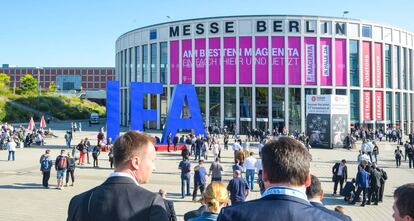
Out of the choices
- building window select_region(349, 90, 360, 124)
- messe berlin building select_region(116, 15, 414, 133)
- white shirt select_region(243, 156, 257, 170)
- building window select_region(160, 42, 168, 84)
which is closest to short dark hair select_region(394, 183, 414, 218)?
white shirt select_region(243, 156, 257, 170)

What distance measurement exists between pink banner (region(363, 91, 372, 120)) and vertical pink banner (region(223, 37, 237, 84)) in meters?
17.2

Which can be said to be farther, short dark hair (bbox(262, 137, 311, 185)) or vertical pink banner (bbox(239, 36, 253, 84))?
vertical pink banner (bbox(239, 36, 253, 84))

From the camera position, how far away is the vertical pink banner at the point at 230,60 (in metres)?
52.7

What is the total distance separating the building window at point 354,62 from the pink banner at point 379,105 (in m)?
3.57

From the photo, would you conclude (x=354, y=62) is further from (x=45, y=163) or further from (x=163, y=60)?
(x=45, y=163)

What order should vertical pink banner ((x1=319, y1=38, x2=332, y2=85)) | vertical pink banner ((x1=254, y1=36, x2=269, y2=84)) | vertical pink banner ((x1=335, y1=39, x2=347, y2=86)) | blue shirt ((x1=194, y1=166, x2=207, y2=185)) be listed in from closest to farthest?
blue shirt ((x1=194, y1=166, x2=207, y2=185)) < vertical pink banner ((x1=319, y1=38, x2=332, y2=85)) < vertical pink banner ((x1=254, y1=36, x2=269, y2=84)) < vertical pink banner ((x1=335, y1=39, x2=347, y2=86))

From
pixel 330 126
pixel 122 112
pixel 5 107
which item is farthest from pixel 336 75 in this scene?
pixel 5 107

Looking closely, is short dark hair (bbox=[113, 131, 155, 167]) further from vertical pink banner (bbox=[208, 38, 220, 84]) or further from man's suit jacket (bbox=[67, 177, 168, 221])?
vertical pink banner (bbox=[208, 38, 220, 84])

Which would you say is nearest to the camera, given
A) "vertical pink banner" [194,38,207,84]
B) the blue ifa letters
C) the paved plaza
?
the paved plaza

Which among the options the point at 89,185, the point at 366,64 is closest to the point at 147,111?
the point at 89,185

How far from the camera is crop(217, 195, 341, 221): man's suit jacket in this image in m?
2.23

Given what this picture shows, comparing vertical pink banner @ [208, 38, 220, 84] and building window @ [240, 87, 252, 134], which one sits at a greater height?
vertical pink banner @ [208, 38, 220, 84]

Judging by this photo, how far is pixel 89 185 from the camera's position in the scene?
16.1m

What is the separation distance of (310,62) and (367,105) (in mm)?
9560
